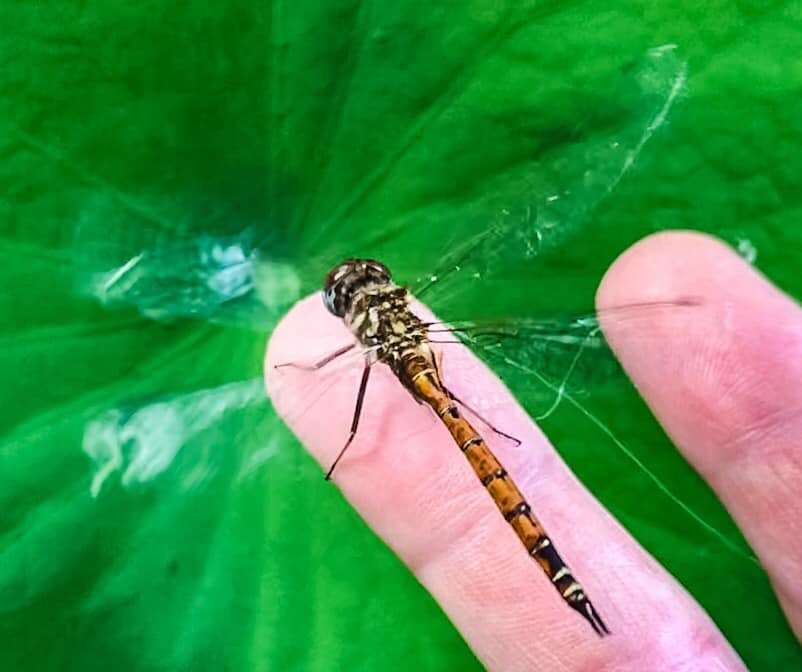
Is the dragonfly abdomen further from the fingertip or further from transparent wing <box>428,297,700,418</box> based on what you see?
the fingertip

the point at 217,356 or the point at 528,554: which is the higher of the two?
the point at 217,356

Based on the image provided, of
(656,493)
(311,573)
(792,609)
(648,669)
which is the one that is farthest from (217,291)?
(792,609)

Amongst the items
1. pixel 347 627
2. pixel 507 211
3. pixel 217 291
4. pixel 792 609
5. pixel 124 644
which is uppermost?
pixel 217 291

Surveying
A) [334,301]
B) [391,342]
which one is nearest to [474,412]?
[391,342]

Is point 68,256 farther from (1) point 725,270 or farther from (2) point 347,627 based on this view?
(1) point 725,270

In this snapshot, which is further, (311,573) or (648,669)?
(311,573)

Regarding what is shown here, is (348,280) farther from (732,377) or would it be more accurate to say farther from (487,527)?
(732,377)

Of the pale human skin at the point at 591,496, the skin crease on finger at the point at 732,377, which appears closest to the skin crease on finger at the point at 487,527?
the pale human skin at the point at 591,496
